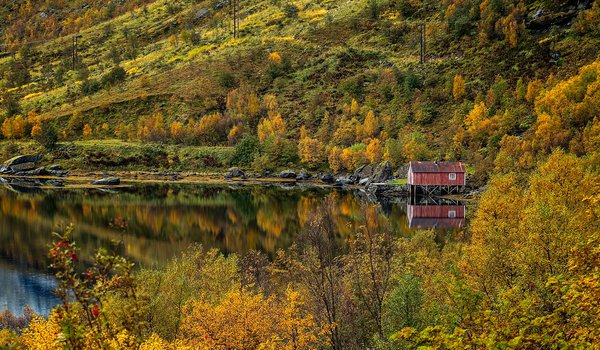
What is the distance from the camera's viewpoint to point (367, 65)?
177 meters

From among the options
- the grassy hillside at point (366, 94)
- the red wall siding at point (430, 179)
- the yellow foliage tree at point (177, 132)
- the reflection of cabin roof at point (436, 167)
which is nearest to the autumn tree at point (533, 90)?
the grassy hillside at point (366, 94)

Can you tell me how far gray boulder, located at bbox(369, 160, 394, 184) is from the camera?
118m

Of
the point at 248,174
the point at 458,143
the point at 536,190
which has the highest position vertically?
the point at 536,190

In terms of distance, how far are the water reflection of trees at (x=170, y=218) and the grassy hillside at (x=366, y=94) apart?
31.6 m

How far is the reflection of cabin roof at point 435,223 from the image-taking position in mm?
71938

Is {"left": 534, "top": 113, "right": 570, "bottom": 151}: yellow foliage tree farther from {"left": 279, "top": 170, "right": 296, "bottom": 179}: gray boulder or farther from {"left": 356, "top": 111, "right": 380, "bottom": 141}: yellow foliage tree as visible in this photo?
{"left": 279, "top": 170, "right": 296, "bottom": 179}: gray boulder

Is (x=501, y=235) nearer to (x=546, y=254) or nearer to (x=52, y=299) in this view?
(x=546, y=254)

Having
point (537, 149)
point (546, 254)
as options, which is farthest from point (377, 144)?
point (546, 254)

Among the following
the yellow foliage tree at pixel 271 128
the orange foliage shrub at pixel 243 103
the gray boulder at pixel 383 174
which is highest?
the orange foliage shrub at pixel 243 103

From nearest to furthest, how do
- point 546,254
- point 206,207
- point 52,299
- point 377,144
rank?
point 546,254 < point 52,299 < point 206,207 < point 377,144

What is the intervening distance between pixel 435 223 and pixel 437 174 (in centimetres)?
3507

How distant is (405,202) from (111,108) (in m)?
113

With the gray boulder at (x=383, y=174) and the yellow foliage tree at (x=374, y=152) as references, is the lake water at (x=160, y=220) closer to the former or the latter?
Result: the gray boulder at (x=383, y=174)

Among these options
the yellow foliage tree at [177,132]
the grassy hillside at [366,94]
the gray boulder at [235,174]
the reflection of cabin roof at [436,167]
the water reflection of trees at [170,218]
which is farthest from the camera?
the yellow foliage tree at [177,132]
